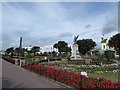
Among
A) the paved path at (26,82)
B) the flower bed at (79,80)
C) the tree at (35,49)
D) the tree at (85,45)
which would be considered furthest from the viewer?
the tree at (35,49)

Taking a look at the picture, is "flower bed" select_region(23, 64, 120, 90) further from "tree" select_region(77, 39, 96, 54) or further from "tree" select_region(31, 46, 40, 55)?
"tree" select_region(31, 46, 40, 55)

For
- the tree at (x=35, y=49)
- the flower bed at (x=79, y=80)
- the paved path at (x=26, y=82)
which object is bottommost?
the paved path at (x=26, y=82)

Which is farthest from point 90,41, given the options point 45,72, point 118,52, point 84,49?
point 45,72

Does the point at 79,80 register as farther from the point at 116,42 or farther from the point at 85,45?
the point at 85,45

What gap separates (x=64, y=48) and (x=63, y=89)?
324 feet

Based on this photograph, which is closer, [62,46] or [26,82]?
[26,82]

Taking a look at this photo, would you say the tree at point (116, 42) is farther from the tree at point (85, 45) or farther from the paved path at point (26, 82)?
the paved path at point (26, 82)

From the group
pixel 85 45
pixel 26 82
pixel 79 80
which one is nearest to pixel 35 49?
pixel 85 45

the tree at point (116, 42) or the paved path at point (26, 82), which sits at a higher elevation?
the tree at point (116, 42)

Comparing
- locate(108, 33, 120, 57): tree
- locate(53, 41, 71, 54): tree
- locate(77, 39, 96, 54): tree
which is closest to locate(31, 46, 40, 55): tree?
locate(53, 41, 71, 54): tree

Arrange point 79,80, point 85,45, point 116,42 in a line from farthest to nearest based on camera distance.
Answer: point 85,45 → point 116,42 → point 79,80

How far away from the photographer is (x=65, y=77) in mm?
15266

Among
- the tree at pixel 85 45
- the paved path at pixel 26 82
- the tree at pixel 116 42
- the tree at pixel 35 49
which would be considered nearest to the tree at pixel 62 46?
the tree at pixel 85 45

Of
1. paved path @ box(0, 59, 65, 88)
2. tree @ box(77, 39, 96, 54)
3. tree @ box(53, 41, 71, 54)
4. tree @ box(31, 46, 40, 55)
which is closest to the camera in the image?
paved path @ box(0, 59, 65, 88)
